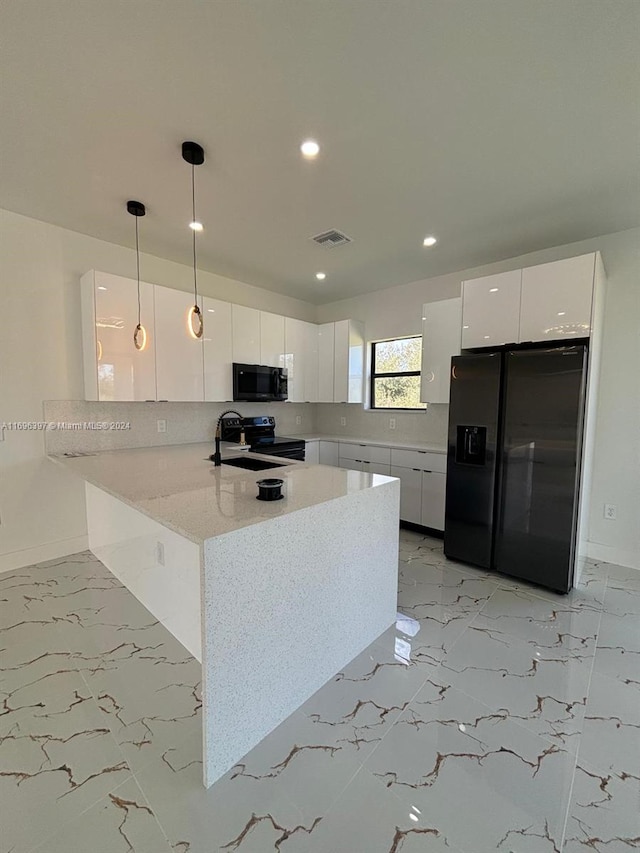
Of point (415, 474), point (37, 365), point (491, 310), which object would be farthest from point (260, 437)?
point (491, 310)

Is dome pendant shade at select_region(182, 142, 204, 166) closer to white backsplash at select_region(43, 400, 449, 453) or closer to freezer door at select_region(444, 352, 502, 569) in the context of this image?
white backsplash at select_region(43, 400, 449, 453)

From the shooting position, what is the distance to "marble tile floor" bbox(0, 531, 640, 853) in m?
1.19

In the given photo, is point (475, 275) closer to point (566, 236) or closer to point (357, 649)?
point (566, 236)

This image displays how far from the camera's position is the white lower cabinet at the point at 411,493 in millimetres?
3850

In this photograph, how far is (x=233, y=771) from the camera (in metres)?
1.39

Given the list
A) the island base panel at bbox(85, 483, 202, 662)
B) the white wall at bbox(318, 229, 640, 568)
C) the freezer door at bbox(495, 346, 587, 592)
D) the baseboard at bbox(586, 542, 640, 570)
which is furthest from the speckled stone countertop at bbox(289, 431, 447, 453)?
the island base panel at bbox(85, 483, 202, 662)

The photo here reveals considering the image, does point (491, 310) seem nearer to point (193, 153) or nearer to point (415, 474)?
point (415, 474)

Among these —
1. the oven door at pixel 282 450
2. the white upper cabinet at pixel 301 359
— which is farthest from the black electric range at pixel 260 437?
the white upper cabinet at pixel 301 359

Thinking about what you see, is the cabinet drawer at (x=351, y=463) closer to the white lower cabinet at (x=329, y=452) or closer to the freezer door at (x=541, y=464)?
the white lower cabinet at (x=329, y=452)

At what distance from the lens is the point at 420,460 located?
3803mm

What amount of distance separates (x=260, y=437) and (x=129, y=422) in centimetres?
136

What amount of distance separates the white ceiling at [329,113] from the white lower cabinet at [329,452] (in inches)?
97.4

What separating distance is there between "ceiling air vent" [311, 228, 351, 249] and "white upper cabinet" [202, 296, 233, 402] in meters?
1.17

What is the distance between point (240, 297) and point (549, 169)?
126 inches
